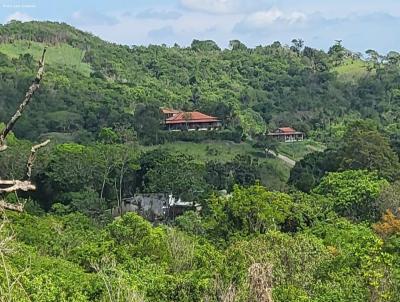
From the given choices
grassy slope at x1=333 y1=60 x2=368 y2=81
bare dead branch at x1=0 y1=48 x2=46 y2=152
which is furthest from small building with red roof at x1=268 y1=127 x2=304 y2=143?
bare dead branch at x1=0 y1=48 x2=46 y2=152

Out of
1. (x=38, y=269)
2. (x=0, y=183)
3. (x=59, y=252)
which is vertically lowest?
(x=59, y=252)

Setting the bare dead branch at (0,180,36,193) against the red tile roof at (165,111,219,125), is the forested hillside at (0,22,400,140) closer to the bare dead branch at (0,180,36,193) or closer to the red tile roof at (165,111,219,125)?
the red tile roof at (165,111,219,125)

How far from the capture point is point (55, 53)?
110 metres

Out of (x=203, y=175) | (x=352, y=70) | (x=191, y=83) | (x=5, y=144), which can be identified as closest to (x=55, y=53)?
(x=191, y=83)

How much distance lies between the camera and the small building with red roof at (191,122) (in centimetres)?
7281

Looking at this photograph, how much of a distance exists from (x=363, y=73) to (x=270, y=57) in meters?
20.6

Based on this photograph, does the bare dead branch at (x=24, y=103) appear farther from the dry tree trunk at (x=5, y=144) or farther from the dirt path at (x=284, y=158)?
the dirt path at (x=284, y=158)

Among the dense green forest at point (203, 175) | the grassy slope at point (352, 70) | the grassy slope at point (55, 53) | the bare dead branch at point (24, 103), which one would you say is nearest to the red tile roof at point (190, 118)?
the dense green forest at point (203, 175)

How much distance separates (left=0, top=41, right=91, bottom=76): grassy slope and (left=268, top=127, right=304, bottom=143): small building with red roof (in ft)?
125

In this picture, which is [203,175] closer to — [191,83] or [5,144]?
[5,144]

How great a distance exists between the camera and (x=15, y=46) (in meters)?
108

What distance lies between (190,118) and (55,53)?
44039mm

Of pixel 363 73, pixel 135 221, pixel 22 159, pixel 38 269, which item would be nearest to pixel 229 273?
pixel 38 269

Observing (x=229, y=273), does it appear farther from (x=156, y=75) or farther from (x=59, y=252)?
(x=156, y=75)
